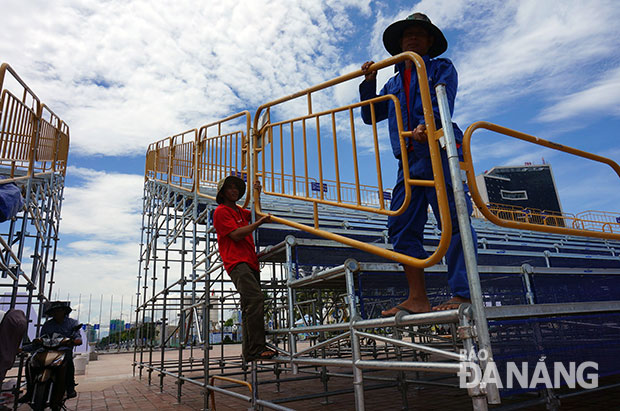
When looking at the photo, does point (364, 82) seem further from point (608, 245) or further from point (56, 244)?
point (608, 245)

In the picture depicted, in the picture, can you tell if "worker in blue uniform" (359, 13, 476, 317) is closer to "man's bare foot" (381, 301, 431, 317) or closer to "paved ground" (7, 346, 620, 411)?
"man's bare foot" (381, 301, 431, 317)

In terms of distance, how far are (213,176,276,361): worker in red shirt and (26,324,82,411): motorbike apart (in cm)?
321

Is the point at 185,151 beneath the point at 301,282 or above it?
above

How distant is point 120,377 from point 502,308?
32.3 ft

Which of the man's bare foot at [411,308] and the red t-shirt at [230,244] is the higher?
the red t-shirt at [230,244]

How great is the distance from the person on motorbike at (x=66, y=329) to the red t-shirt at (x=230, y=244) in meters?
3.26

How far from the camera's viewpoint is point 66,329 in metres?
5.52

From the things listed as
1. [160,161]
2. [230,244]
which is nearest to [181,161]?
[160,161]

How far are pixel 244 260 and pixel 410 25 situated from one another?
2333 millimetres

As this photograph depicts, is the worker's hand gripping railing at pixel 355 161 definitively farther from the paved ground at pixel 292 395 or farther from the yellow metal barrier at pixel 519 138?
the paved ground at pixel 292 395

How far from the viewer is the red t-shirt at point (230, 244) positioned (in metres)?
3.61

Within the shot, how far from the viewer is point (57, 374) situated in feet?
16.7

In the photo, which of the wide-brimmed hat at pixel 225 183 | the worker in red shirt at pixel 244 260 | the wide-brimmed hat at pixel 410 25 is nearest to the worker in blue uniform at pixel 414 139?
the wide-brimmed hat at pixel 410 25

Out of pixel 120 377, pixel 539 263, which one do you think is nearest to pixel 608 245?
pixel 539 263
